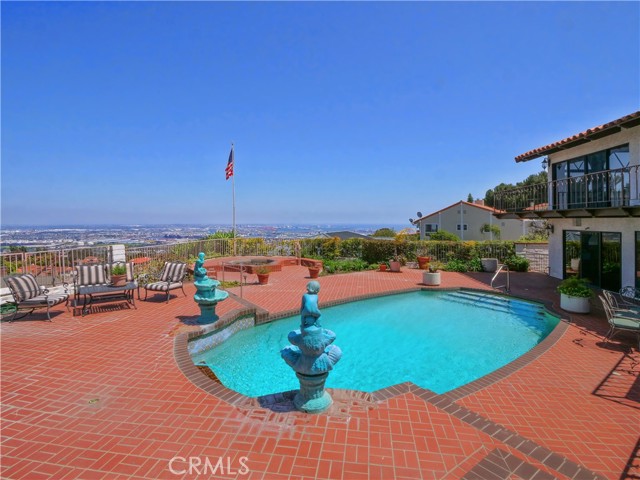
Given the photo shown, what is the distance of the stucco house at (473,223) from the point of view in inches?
1559

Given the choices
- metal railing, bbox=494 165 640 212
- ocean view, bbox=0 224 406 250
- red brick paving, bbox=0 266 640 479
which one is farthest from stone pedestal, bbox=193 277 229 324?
metal railing, bbox=494 165 640 212

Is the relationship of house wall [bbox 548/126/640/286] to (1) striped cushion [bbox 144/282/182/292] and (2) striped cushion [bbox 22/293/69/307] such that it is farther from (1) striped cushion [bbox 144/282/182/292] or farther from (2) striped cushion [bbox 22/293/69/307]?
(2) striped cushion [bbox 22/293/69/307]

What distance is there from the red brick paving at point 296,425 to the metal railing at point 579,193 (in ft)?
20.8

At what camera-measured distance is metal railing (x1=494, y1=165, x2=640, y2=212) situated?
984 cm

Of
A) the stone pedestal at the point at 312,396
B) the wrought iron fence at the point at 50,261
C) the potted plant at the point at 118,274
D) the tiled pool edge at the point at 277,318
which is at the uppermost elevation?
the wrought iron fence at the point at 50,261

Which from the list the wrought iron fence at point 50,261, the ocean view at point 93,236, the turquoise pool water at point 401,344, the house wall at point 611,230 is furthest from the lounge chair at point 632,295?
the ocean view at point 93,236

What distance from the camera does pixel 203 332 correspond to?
7062mm

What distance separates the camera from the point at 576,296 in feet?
29.3

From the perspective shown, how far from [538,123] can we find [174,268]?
58.5 feet

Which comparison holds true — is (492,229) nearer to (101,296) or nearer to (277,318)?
(277,318)

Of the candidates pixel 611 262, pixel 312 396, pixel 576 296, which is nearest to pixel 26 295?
pixel 312 396

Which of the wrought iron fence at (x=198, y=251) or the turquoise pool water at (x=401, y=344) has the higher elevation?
the wrought iron fence at (x=198, y=251)

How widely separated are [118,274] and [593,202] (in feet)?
54.6

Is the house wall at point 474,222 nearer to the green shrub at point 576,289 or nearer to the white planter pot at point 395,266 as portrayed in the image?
the white planter pot at point 395,266
